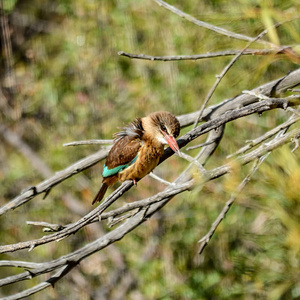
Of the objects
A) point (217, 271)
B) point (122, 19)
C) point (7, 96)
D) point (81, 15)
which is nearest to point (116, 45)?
point (122, 19)

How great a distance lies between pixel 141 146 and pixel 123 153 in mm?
93

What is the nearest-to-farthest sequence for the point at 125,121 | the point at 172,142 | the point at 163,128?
the point at 172,142 → the point at 163,128 → the point at 125,121

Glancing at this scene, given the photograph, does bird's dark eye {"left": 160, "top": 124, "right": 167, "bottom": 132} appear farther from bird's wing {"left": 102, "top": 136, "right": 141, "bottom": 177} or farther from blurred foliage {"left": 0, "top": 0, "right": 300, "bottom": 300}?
blurred foliage {"left": 0, "top": 0, "right": 300, "bottom": 300}

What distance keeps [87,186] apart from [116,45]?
123cm

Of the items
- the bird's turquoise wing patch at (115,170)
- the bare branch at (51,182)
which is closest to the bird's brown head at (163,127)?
the bird's turquoise wing patch at (115,170)

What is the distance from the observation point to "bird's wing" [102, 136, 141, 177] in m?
2.38

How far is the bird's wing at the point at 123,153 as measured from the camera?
7.80 feet

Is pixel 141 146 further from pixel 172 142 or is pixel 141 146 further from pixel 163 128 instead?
pixel 172 142

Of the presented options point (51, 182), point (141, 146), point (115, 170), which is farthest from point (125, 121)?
point (51, 182)

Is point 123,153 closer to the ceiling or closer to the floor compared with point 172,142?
closer to the floor

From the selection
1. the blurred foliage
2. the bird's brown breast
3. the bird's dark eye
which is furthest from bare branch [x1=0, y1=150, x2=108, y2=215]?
the blurred foliage

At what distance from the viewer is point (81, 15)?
181 inches

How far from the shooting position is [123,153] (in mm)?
2410

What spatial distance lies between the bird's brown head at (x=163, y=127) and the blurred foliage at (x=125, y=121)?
69 cm
